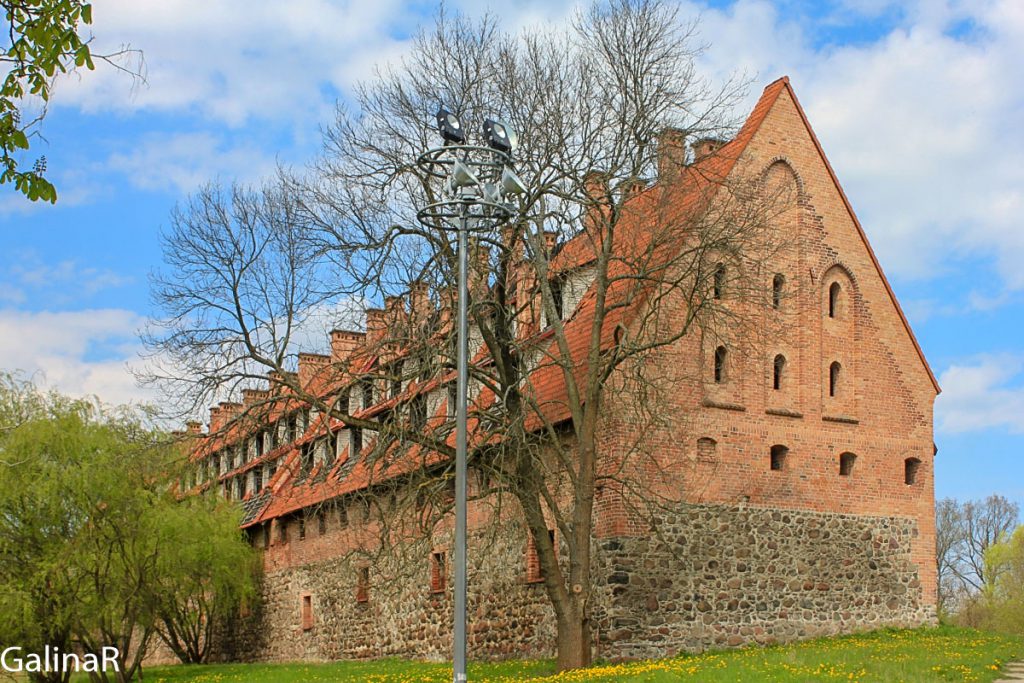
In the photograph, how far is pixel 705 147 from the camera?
25.2 m

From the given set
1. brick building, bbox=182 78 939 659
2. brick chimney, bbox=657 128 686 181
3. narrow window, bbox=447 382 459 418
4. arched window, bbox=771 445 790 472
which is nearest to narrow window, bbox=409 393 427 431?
brick building, bbox=182 78 939 659

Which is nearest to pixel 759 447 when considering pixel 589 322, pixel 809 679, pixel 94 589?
pixel 589 322

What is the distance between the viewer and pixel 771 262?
2647 centimetres

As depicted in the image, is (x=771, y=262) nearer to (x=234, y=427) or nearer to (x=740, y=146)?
(x=740, y=146)

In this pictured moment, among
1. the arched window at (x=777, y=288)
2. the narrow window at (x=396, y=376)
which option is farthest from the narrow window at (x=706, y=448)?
the narrow window at (x=396, y=376)

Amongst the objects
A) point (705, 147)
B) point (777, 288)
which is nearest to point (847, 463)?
point (777, 288)

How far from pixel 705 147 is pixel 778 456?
6523 millimetres

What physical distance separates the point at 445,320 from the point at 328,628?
668 inches

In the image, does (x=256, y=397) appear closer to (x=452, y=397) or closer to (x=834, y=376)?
(x=452, y=397)

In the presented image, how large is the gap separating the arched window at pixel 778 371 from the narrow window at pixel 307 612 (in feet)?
58.4

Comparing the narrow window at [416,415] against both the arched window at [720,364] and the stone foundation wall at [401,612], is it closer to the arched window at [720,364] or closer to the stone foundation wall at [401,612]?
the stone foundation wall at [401,612]

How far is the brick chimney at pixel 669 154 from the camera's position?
72.7 feet

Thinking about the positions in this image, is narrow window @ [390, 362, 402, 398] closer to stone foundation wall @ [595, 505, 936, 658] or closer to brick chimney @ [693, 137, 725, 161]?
stone foundation wall @ [595, 505, 936, 658]

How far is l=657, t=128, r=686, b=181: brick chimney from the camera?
72.7 feet
